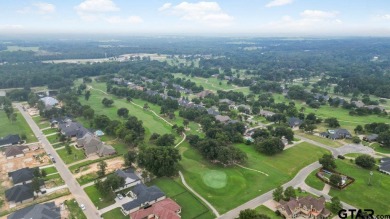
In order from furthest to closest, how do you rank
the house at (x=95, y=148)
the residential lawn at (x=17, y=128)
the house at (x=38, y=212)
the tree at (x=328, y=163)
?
the residential lawn at (x=17, y=128) < the house at (x=95, y=148) < the tree at (x=328, y=163) < the house at (x=38, y=212)

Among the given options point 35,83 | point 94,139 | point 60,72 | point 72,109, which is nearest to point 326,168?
point 94,139

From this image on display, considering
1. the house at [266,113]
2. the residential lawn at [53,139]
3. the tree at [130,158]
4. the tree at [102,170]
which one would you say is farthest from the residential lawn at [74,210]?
the house at [266,113]

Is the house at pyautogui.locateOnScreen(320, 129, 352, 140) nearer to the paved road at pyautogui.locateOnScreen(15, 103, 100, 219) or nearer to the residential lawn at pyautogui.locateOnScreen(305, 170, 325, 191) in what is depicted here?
the residential lawn at pyautogui.locateOnScreen(305, 170, 325, 191)

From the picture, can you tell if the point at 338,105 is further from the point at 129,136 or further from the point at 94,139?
the point at 94,139

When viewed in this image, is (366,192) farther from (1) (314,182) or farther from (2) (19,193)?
(2) (19,193)

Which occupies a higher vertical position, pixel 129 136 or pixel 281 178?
Answer: pixel 129 136

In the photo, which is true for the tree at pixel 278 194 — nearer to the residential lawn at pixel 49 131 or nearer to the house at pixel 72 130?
Answer: the house at pixel 72 130
